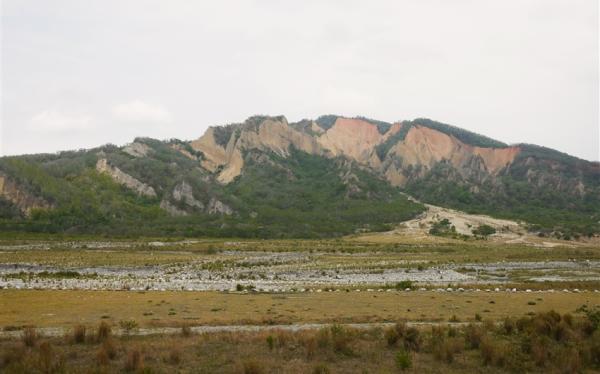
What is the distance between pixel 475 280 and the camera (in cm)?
4409

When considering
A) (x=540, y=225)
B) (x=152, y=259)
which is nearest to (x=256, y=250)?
(x=152, y=259)

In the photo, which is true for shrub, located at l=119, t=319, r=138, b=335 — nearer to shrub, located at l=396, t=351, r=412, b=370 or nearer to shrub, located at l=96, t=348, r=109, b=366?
shrub, located at l=96, t=348, r=109, b=366

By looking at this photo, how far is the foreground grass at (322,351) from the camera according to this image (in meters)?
14.0

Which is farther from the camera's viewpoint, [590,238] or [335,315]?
[590,238]

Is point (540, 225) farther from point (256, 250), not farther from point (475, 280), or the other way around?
point (475, 280)

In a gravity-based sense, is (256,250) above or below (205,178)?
below

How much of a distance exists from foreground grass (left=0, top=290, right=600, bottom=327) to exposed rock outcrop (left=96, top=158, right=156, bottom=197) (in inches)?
5838

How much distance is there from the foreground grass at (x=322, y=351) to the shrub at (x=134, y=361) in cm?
3

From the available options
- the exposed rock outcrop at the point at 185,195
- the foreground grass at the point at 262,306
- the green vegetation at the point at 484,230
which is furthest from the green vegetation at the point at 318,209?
the foreground grass at the point at 262,306

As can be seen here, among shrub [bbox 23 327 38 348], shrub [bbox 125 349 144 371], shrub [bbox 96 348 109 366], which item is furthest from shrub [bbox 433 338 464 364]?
shrub [bbox 23 327 38 348]

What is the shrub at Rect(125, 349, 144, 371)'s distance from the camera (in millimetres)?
13633

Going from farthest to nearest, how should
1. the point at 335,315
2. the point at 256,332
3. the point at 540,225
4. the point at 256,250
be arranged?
the point at 540,225, the point at 256,250, the point at 335,315, the point at 256,332

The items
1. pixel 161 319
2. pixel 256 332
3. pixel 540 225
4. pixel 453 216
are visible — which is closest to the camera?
pixel 256 332

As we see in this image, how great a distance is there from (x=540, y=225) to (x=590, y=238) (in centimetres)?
2178
